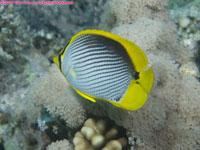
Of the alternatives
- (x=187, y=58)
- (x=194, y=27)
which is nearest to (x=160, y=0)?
(x=187, y=58)

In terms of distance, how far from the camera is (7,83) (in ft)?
11.5

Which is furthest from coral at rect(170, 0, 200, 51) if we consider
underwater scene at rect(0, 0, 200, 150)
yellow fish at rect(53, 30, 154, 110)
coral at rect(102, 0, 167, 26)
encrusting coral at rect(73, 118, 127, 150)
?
yellow fish at rect(53, 30, 154, 110)

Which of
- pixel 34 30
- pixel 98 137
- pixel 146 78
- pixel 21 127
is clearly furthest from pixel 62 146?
pixel 34 30

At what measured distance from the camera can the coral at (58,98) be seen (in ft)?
6.45

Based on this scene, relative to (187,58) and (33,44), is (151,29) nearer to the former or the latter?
(187,58)

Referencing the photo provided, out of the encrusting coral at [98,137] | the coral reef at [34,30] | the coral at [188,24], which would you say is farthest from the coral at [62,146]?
the coral at [188,24]

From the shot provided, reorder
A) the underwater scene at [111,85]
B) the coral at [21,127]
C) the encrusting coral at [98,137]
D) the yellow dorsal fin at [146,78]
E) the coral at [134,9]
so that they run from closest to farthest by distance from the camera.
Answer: the yellow dorsal fin at [146,78] < the underwater scene at [111,85] < the encrusting coral at [98,137] < the coral at [21,127] < the coral at [134,9]

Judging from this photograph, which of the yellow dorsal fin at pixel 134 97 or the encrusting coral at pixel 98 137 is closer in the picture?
the yellow dorsal fin at pixel 134 97

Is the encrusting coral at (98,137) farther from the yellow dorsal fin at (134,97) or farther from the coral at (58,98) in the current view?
the yellow dorsal fin at (134,97)

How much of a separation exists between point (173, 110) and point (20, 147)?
228 centimetres

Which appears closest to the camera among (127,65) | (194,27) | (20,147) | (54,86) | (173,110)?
(127,65)

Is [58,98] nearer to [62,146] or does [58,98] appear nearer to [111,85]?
[62,146]

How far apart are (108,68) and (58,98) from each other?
1.06m

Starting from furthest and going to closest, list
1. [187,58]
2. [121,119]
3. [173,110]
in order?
[187,58]
[173,110]
[121,119]
